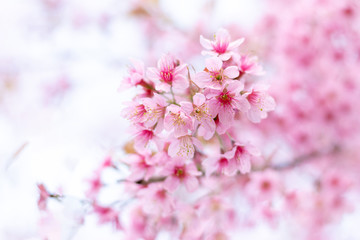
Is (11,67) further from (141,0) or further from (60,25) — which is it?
(141,0)

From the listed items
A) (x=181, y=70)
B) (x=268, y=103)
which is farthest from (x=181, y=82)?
(x=268, y=103)

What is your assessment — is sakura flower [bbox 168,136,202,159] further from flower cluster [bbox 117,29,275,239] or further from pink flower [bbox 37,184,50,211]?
pink flower [bbox 37,184,50,211]

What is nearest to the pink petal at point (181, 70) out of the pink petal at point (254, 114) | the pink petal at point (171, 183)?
the pink petal at point (254, 114)

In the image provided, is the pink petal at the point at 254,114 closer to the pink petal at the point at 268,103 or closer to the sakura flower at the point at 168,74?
the pink petal at the point at 268,103

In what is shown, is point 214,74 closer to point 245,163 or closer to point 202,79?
point 202,79

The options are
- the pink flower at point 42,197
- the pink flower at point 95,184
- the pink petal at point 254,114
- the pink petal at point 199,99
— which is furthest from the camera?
the pink flower at point 95,184

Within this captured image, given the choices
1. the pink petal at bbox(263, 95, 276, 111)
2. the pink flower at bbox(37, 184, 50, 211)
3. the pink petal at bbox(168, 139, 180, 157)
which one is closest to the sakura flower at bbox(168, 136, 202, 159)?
the pink petal at bbox(168, 139, 180, 157)
